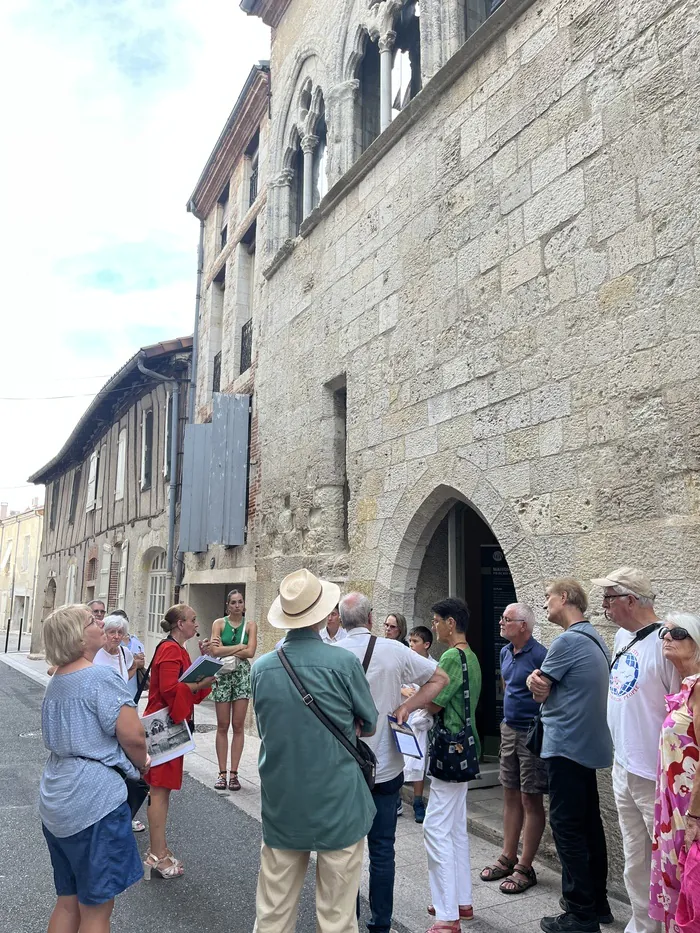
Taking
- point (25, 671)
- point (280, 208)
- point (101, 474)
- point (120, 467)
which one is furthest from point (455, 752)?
point (25, 671)

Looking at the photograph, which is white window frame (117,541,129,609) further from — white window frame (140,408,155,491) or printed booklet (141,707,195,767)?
printed booklet (141,707,195,767)

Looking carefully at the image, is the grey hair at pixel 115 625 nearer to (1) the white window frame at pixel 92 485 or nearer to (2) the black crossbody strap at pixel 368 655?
(2) the black crossbody strap at pixel 368 655

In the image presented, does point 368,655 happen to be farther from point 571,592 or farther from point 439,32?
point 439,32

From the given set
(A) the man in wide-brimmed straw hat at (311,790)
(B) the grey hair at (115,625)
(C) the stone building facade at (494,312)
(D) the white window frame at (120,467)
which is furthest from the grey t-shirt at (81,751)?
(D) the white window frame at (120,467)

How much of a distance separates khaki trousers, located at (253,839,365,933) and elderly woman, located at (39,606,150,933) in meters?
0.48

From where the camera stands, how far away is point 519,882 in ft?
11.1

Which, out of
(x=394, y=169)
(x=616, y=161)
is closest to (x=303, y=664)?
(x=616, y=161)

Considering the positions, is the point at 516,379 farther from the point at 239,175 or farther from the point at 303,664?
the point at 239,175

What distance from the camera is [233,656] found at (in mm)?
5555

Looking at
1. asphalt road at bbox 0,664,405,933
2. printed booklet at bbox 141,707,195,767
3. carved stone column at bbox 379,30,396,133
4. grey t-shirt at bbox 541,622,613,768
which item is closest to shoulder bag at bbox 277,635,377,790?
grey t-shirt at bbox 541,622,613,768

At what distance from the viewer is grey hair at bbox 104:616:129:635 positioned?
182 inches

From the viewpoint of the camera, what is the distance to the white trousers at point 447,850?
Result: 294 centimetres

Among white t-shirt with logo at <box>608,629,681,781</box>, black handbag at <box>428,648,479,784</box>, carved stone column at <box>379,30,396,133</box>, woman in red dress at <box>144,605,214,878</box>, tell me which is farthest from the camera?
carved stone column at <box>379,30,396,133</box>

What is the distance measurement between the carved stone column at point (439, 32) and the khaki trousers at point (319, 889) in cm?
545
